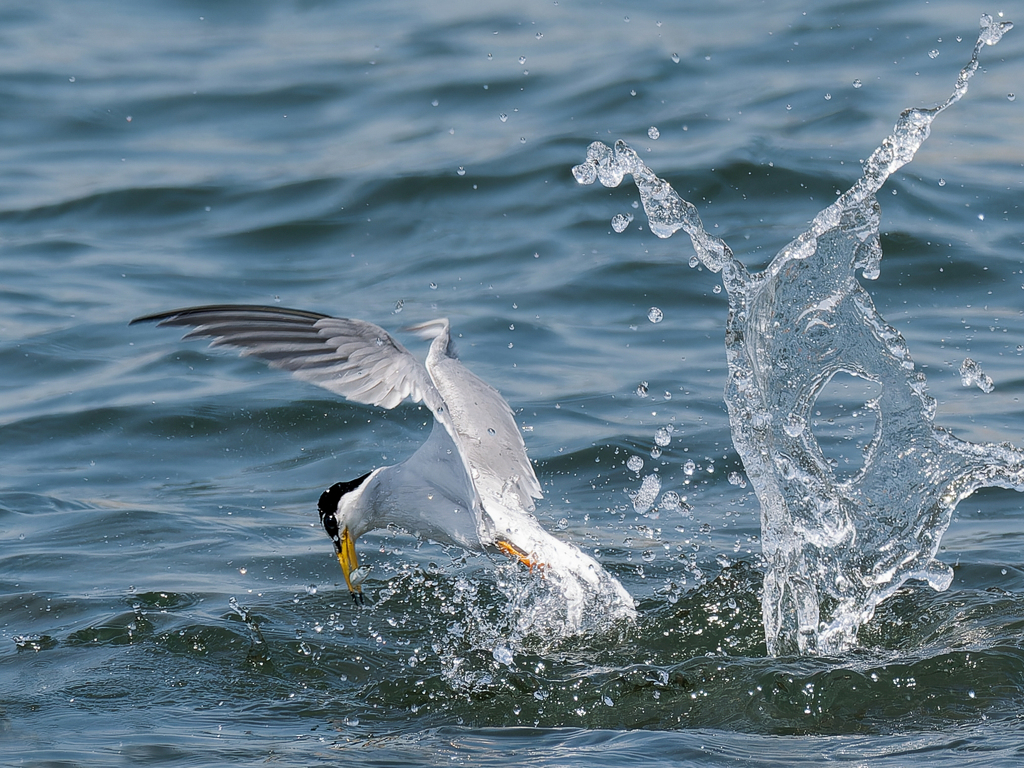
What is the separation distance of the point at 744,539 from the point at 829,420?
1.57 m

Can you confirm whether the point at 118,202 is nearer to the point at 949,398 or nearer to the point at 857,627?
the point at 949,398

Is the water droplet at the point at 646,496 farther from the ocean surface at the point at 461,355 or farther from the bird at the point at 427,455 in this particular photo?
the bird at the point at 427,455

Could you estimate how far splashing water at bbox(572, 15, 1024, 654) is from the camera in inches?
199

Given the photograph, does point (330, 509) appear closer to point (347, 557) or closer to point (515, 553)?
point (347, 557)

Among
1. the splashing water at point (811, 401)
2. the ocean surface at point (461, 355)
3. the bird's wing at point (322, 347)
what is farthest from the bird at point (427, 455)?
the splashing water at point (811, 401)

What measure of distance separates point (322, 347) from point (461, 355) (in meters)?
3.24

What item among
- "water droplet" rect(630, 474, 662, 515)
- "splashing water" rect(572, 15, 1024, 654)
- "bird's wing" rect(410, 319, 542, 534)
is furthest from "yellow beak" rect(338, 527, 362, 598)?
"splashing water" rect(572, 15, 1024, 654)

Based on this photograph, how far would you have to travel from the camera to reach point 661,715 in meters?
4.15

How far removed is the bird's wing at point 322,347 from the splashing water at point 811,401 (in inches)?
44.3

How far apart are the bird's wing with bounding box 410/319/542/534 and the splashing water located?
3.43 feet

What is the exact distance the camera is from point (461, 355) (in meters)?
8.51

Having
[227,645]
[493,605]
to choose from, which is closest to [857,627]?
[493,605]

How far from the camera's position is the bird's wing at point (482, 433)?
575 cm

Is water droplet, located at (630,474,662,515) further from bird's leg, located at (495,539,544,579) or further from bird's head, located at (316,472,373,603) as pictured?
bird's head, located at (316,472,373,603)
